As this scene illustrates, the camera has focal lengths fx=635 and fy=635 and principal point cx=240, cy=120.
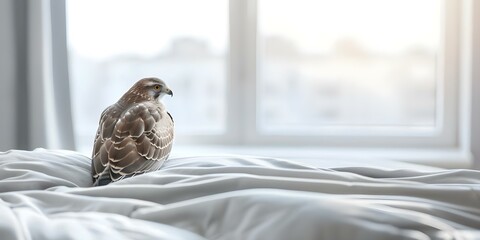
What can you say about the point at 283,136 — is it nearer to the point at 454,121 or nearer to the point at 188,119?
the point at 188,119

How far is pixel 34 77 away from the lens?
224 cm

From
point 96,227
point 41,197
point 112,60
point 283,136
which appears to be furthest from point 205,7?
point 96,227

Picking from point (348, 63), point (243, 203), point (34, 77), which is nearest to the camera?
point (243, 203)

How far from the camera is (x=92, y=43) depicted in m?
2.64

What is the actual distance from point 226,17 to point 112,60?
20.1 inches

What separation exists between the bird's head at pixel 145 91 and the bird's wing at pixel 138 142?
0.10 meters

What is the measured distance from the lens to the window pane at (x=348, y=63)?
2.56 metres

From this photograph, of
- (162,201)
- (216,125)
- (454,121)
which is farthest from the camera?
(216,125)

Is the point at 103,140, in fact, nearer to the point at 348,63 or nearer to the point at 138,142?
the point at 138,142

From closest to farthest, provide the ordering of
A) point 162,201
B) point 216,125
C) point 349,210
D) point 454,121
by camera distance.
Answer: point 349,210 < point 162,201 < point 454,121 < point 216,125

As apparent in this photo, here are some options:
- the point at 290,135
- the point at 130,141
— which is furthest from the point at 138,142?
the point at 290,135

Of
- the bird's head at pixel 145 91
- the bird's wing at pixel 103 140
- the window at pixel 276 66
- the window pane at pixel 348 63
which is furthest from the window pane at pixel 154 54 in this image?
the bird's wing at pixel 103 140

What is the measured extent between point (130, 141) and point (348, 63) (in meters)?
1.51

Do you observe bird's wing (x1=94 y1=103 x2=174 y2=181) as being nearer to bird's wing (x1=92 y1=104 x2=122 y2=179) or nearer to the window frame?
bird's wing (x1=92 y1=104 x2=122 y2=179)
